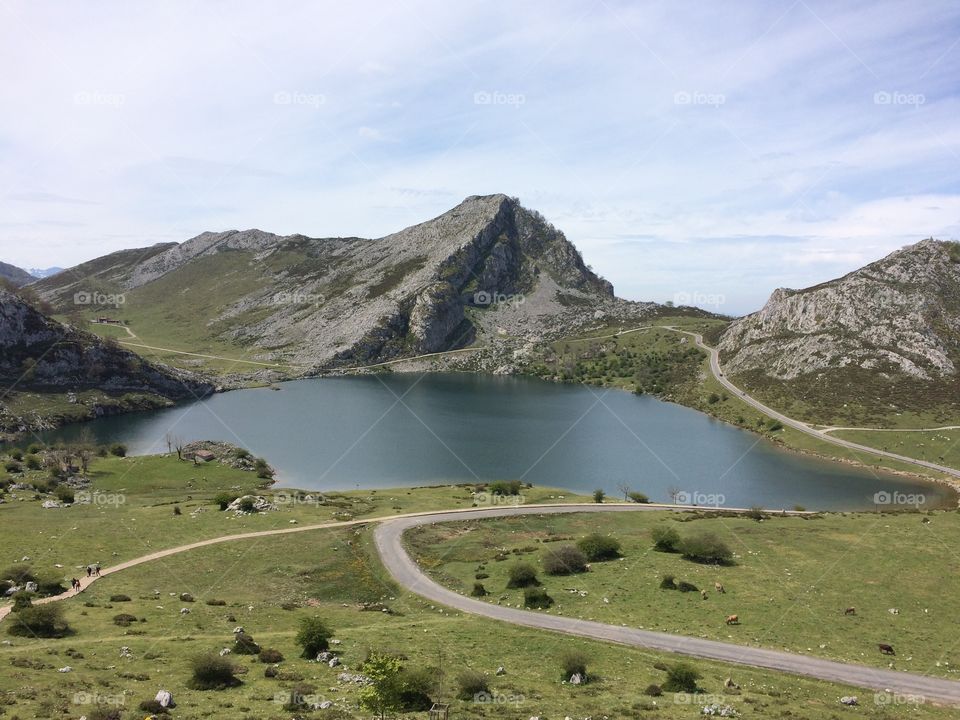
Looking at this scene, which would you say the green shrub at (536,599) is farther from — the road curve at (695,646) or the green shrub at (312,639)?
the green shrub at (312,639)

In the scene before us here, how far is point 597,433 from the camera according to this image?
14150 centimetres

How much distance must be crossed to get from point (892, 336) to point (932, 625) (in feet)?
480

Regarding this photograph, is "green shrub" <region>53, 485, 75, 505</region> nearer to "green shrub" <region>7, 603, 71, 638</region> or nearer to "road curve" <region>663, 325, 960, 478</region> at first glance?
"green shrub" <region>7, 603, 71, 638</region>

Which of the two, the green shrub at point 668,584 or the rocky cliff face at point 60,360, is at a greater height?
the rocky cliff face at point 60,360

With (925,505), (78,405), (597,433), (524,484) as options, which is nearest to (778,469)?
(925,505)

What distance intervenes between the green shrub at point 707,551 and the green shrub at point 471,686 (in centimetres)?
3358

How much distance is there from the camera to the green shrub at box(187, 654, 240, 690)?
29.7 metres

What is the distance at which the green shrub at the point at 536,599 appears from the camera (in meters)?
47.3

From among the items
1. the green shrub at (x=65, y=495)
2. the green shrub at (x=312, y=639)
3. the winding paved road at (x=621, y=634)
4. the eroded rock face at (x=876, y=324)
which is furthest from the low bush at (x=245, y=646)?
the eroded rock face at (x=876, y=324)

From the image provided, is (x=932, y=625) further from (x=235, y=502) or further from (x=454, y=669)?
(x=235, y=502)

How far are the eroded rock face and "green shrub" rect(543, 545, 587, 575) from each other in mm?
134709

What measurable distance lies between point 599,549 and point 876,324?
498ft

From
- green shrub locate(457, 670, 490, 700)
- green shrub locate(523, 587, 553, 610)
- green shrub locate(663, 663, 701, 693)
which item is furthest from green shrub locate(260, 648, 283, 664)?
green shrub locate(663, 663, 701, 693)

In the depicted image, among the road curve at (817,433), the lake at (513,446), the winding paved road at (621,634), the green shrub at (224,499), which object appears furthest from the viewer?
the road curve at (817,433)
